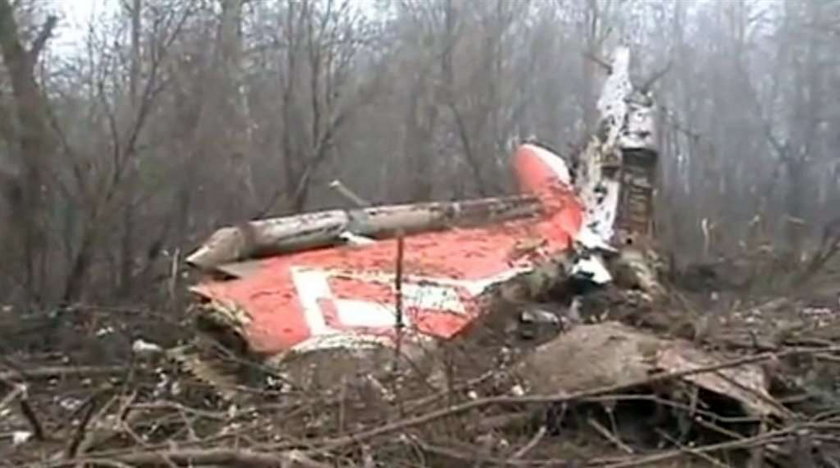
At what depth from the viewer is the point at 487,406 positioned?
486 cm

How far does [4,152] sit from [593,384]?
24.5 ft

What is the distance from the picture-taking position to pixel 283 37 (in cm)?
1612

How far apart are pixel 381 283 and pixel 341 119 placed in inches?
340

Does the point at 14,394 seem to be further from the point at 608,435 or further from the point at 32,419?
the point at 608,435

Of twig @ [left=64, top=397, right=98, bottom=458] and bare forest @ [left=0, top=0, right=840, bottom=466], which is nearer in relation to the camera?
twig @ [left=64, top=397, right=98, bottom=458]

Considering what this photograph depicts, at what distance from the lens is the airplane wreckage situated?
5.87 m

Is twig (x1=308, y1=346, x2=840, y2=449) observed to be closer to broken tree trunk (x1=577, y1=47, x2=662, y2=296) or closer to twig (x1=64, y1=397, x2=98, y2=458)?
twig (x1=64, y1=397, x2=98, y2=458)

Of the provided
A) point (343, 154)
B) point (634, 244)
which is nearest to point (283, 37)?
point (343, 154)

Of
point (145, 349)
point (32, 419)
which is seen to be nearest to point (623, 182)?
point (145, 349)

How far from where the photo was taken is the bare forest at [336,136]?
10086mm

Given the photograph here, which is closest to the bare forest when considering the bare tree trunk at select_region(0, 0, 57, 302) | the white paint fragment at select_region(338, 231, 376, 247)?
the bare tree trunk at select_region(0, 0, 57, 302)

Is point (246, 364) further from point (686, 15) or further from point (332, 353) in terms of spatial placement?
point (686, 15)

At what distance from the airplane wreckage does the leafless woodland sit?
1039 millimetres

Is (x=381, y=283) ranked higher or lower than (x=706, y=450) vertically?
higher
